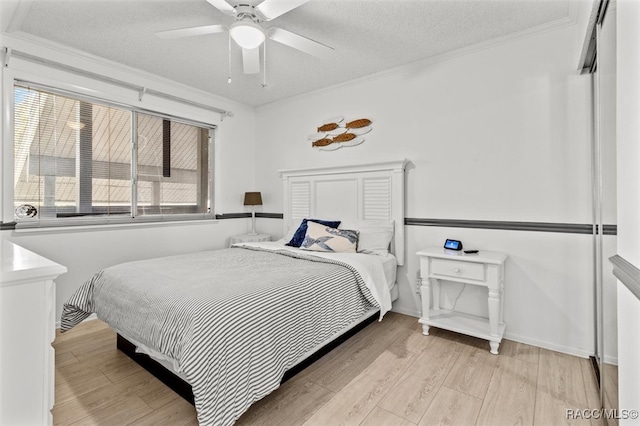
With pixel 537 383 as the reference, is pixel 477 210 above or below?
above

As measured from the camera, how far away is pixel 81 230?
2.91 metres

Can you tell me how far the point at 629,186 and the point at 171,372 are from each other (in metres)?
2.33

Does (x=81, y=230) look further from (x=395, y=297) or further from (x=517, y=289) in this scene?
(x=517, y=289)

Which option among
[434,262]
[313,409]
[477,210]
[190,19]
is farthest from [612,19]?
[190,19]

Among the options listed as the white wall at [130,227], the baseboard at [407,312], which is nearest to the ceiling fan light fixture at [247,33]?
the white wall at [130,227]

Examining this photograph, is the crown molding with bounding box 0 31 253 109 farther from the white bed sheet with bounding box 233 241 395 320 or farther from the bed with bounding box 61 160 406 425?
the white bed sheet with bounding box 233 241 395 320

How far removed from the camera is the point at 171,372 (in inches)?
72.8

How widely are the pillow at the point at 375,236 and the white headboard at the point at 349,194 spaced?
61mm

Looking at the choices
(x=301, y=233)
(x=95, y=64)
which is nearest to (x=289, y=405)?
(x=301, y=233)

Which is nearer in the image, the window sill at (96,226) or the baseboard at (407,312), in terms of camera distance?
the window sill at (96,226)

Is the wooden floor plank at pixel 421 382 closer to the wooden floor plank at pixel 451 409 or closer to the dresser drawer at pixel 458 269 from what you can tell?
the wooden floor plank at pixel 451 409

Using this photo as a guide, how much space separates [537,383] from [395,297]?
4.41 ft

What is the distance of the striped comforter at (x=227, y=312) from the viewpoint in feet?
4.69
